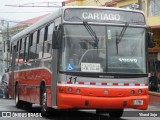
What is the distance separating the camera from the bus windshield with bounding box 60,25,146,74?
1267 centimetres

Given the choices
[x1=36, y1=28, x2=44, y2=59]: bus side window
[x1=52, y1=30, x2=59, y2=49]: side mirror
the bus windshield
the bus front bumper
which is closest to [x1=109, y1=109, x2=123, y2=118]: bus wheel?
the bus front bumper

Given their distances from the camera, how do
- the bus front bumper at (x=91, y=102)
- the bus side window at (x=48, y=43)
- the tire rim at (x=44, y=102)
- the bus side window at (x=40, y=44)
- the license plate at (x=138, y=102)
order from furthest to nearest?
→ the bus side window at (x=40, y=44), the tire rim at (x=44, y=102), the bus side window at (x=48, y=43), the license plate at (x=138, y=102), the bus front bumper at (x=91, y=102)

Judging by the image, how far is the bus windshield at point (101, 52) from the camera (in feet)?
41.6

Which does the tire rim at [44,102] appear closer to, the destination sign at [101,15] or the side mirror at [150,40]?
the destination sign at [101,15]

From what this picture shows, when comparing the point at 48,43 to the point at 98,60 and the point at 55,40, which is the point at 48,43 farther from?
the point at 98,60

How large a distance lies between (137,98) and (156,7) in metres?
16.3

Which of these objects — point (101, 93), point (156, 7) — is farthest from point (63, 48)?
point (156, 7)

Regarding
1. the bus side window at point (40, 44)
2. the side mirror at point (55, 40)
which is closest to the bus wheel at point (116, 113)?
the bus side window at point (40, 44)

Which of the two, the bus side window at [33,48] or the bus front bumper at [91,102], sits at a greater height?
the bus side window at [33,48]

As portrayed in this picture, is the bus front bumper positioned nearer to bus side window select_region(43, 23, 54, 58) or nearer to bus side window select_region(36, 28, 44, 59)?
bus side window select_region(43, 23, 54, 58)

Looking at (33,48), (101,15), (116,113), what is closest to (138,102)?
(116,113)

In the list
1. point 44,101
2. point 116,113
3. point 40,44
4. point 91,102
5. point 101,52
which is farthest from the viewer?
point 40,44

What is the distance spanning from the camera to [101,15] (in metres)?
13.3

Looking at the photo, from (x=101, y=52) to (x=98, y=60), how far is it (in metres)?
0.26
